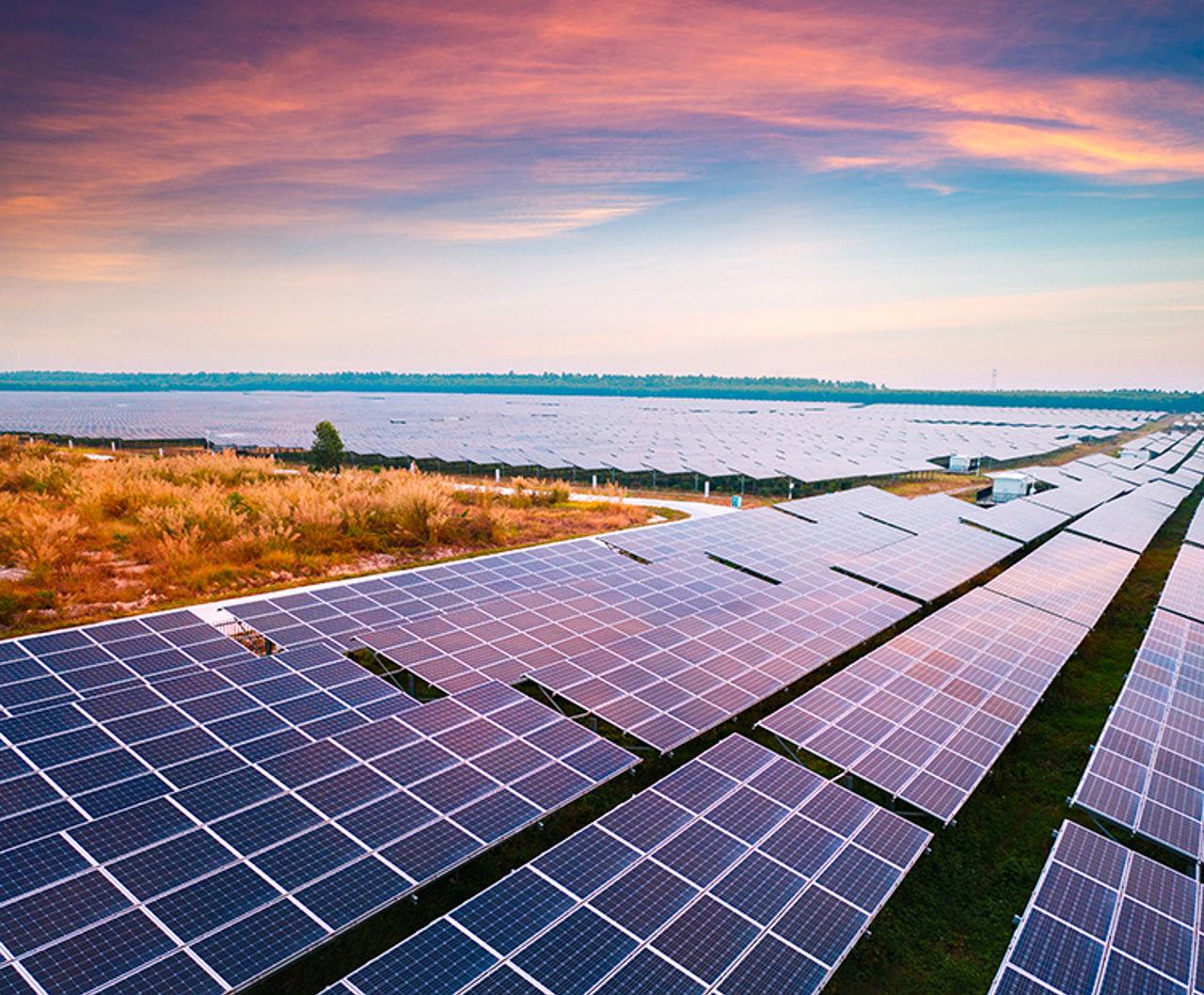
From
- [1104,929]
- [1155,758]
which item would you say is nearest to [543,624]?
[1104,929]

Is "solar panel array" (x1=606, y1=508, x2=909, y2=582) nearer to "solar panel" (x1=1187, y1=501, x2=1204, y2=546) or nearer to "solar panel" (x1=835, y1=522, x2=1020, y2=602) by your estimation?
"solar panel" (x1=835, y1=522, x2=1020, y2=602)

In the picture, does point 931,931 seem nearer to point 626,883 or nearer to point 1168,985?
point 1168,985

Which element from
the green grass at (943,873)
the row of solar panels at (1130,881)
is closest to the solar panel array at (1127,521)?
the green grass at (943,873)

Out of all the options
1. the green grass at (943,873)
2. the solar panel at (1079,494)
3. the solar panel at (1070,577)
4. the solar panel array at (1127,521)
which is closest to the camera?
the green grass at (943,873)

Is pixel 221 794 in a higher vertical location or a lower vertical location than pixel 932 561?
lower

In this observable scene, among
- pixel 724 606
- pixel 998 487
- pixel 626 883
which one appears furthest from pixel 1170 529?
pixel 626 883

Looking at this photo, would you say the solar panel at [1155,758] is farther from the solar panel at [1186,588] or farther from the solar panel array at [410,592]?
the solar panel array at [410,592]

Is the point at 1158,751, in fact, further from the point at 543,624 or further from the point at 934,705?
the point at 543,624
